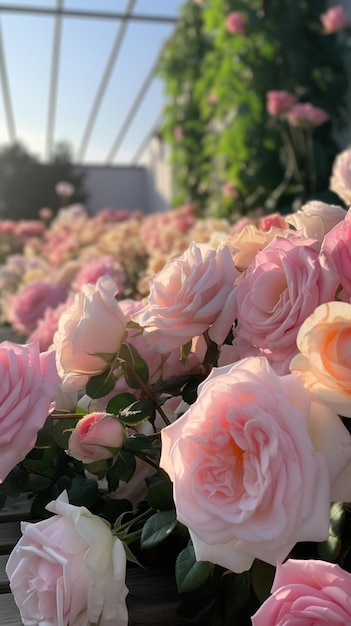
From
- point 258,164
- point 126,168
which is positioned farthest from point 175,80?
point 126,168

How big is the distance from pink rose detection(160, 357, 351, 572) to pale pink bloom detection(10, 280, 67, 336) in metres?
1.15

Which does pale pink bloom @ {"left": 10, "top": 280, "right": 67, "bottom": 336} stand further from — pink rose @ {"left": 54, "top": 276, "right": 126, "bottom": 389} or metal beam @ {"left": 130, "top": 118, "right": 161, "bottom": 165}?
metal beam @ {"left": 130, "top": 118, "right": 161, "bottom": 165}

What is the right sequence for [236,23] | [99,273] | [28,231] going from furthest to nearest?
[28,231] < [236,23] < [99,273]

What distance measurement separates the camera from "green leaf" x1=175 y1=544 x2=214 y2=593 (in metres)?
0.43

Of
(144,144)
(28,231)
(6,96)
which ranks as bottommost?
(144,144)

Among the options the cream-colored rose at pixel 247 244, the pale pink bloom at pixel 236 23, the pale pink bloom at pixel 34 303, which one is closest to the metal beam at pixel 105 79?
the pale pink bloom at pixel 236 23

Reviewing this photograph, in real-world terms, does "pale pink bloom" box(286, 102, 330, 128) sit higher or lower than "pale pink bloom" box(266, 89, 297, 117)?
lower

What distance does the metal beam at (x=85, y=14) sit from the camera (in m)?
6.47

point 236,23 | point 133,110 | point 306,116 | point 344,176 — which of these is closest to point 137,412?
point 344,176

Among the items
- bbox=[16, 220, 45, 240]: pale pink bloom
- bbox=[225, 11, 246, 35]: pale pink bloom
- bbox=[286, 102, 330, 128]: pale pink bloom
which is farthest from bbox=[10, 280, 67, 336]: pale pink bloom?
bbox=[225, 11, 246, 35]: pale pink bloom

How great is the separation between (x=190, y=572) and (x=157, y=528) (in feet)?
0.15

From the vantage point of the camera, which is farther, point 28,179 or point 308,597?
point 28,179

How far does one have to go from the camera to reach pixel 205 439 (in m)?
0.39

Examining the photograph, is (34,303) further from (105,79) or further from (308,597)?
(105,79)
